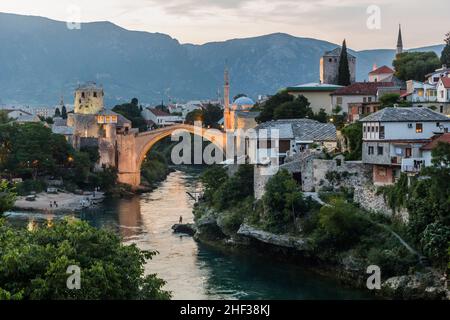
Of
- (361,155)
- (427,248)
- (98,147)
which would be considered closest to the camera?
(427,248)

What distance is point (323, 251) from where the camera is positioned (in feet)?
98.4

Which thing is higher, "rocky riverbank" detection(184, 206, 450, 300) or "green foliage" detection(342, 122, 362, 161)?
"green foliage" detection(342, 122, 362, 161)

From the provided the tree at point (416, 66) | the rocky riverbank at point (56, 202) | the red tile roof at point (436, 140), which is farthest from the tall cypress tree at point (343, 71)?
the red tile roof at point (436, 140)

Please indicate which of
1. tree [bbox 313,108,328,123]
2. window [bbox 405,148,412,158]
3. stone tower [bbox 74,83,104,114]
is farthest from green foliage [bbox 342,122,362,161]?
stone tower [bbox 74,83,104,114]

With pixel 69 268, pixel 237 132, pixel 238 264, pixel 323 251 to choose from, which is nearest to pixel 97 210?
pixel 237 132

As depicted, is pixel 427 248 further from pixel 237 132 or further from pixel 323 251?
pixel 237 132

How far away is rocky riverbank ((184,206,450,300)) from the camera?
25203mm

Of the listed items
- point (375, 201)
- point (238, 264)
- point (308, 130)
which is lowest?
point (238, 264)

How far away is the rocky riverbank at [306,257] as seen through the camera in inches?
992

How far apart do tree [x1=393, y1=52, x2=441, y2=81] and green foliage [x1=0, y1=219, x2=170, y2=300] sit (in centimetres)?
3489

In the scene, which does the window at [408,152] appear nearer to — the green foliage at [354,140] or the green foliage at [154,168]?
the green foliage at [354,140]

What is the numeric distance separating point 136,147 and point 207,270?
4180cm

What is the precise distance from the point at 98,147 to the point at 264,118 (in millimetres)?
22878

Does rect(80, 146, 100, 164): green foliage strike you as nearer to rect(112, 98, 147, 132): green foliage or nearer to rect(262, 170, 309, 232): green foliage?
rect(112, 98, 147, 132): green foliage
